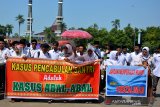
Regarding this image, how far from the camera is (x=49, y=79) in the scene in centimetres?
978

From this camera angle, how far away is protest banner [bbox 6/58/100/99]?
31.8 ft

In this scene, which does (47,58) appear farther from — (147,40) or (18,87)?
(147,40)

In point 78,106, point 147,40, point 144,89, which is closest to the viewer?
point 78,106

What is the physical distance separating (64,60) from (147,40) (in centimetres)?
9376

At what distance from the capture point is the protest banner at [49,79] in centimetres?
970

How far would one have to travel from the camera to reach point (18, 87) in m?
9.70

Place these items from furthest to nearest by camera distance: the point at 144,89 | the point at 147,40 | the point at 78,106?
the point at 147,40 < the point at 144,89 < the point at 78,106

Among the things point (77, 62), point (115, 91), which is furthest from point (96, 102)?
point (77, 62)

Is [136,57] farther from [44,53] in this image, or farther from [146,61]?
[44,53]

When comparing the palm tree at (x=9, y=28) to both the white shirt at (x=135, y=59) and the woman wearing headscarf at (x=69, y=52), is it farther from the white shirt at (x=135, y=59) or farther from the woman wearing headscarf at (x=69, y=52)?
the woman wearing headscarf at (x=69, y=52)

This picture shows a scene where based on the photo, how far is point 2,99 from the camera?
10266 millimetres

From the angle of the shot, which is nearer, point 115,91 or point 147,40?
point 115,91

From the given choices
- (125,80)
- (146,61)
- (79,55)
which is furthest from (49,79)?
(146,61)

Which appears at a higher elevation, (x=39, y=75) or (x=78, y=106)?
(x=39, y=75)
